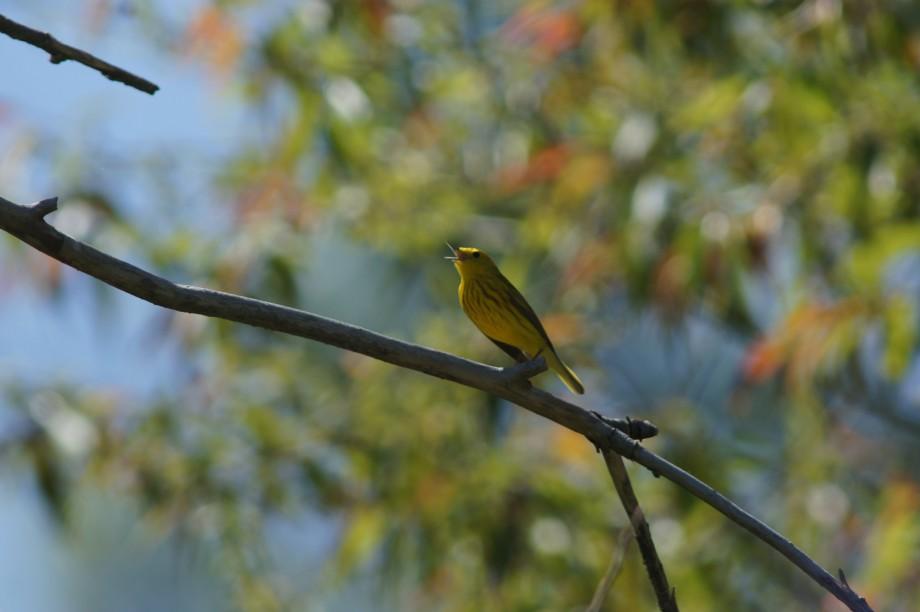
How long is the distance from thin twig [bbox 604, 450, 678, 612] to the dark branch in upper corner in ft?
2.48

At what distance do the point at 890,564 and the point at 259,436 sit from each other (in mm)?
2625

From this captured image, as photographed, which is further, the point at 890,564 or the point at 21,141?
the point at 21,141

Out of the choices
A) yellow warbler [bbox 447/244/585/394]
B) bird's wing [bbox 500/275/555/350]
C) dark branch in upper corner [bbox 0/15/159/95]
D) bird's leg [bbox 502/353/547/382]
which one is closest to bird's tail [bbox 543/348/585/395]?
yellow warbler [bbox 447/244/585/394]

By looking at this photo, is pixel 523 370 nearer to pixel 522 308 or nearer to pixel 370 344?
pixel 370 344

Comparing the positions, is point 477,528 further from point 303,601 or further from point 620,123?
point 620,123

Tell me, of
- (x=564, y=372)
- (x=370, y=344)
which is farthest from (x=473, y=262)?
(x=370, y=344)

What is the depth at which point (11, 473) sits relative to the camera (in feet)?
16.0

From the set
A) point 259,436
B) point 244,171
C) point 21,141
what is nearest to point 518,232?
point 244,171

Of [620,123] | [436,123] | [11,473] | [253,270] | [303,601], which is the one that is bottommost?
[11,473]

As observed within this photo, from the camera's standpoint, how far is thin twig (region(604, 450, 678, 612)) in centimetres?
178

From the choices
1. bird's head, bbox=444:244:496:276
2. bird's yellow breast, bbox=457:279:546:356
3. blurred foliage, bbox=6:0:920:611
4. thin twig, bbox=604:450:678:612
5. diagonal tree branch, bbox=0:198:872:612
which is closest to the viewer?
diagonal tree branch, bbox=0:198:872:612

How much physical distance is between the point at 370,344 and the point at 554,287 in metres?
5.50

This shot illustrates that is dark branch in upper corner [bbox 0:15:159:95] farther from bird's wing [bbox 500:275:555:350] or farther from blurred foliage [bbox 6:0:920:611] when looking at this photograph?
blurred foliage [bbox 6:0:920:611]

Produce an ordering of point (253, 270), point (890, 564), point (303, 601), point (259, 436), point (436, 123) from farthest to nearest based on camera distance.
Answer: point (436, 123)
point (303, 601)
point (259, 436)
point (253, 270)
point (890, 564)
